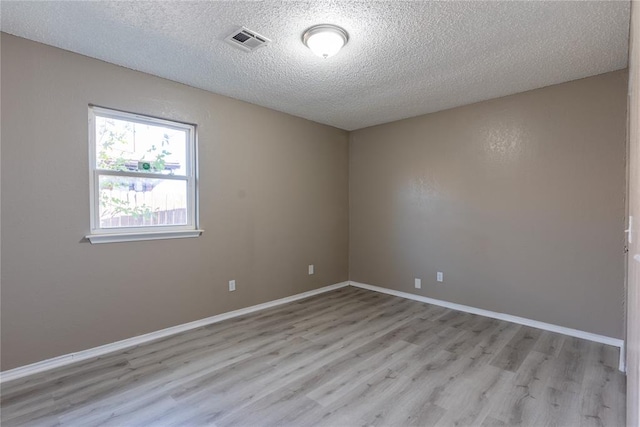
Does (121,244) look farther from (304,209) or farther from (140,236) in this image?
(304,209)

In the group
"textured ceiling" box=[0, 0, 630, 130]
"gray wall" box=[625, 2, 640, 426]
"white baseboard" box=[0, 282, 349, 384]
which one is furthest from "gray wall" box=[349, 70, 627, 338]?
"white baseboard" box=[0, 282, 349, 384]

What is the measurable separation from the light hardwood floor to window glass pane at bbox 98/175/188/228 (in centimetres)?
115

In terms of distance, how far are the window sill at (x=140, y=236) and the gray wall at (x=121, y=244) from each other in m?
0.06

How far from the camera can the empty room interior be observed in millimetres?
2002

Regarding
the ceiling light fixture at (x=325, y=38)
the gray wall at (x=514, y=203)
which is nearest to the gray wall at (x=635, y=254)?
the ceiling light fixture at (x=325, y=38)

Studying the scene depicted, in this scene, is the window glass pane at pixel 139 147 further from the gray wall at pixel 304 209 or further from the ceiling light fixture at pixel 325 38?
the ceiling light fixture at pixel 325 38

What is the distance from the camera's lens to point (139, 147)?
2.90 m

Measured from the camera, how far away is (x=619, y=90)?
277 cm

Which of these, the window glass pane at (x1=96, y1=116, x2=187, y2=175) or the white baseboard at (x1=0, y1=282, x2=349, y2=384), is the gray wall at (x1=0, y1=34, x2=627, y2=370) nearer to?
the white baseboard at (x1=0, y1=282, x2=349, y2=384)

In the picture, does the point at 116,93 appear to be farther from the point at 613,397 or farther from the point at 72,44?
the point at 613,397

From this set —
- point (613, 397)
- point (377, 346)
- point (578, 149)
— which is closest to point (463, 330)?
point (377, 346)

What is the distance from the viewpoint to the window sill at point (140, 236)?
8.52 feet

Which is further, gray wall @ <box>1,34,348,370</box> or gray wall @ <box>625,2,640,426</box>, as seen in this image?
gray wall @ <box>1,34,348,370</box>

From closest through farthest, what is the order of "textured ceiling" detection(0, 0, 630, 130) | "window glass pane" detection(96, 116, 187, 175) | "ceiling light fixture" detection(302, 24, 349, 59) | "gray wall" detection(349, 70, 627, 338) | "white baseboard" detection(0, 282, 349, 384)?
"textured ceiling" detection(0, 0, 630, 130) → "ceiling light fixture" detection(302, 24, 349, 59) → "white baseboard" detection(0, 282, 349, 384) → "window glass pane" detection(96, 116, 187, 175) → "gray wall" detection(349, 70, 627, 338)
